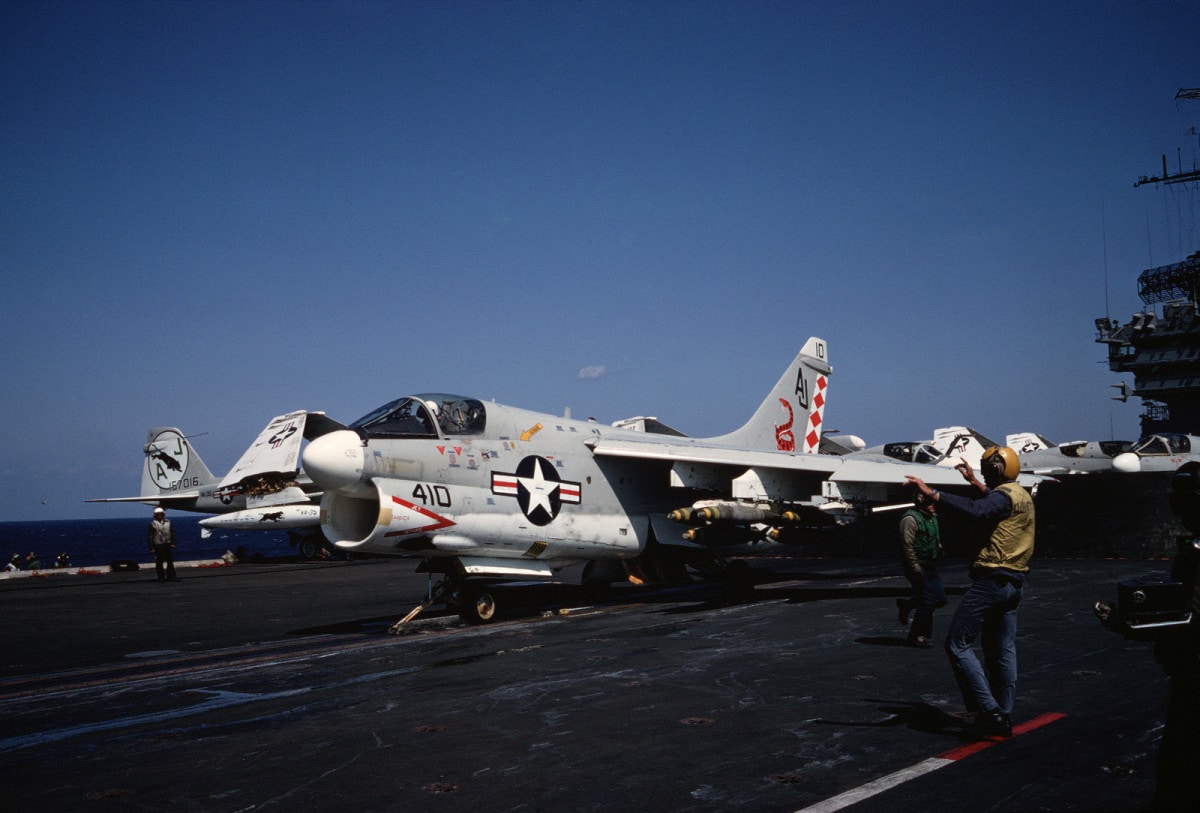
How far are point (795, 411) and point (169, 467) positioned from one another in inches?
1458

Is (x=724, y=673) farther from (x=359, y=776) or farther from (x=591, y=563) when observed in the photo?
(x=591, y=563)

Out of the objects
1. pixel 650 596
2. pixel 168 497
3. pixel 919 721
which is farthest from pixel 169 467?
pixel 919 721

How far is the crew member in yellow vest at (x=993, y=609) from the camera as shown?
5914 millimetres

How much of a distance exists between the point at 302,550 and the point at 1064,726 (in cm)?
3989

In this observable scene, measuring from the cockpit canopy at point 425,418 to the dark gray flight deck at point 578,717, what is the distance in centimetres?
307

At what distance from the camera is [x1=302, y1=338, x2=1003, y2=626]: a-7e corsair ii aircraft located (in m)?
12.9

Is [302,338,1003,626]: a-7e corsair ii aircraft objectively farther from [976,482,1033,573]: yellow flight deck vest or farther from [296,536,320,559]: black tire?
[296,536,320,559]: black tire

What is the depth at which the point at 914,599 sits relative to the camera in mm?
10523

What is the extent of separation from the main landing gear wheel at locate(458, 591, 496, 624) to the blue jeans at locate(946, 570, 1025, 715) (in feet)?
30.4

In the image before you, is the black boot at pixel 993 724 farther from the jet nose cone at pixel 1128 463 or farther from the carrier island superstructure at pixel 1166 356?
the carrier island superstructure at pixel 1166 356

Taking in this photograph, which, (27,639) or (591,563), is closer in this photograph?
(27,639)

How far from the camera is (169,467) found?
45.0m

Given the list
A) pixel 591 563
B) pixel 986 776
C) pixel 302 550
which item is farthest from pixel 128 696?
pixel 302 550

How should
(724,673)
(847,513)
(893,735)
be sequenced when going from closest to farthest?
(893,735)
(724,673)
(847,513)
